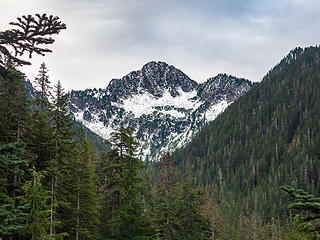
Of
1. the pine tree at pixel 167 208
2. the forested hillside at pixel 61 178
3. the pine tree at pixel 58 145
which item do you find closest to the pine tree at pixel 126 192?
the forested hillside at pixel 61 178

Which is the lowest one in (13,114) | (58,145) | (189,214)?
(189,214)

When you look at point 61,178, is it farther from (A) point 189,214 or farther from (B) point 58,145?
(A) point 189,214

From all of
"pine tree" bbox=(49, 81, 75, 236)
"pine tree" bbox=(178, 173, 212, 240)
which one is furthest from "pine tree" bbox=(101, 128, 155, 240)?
"pine tree" bbox=(178, 173, 212, 240)

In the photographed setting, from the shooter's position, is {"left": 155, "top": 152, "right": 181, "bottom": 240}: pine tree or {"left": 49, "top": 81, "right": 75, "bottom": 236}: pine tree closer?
{"left": 49, "top": 81, "right": 75, "bottom": 236}: pine tree

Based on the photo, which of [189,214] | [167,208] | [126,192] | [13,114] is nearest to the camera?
[13,114]

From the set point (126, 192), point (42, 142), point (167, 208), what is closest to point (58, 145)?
point (42, 142)

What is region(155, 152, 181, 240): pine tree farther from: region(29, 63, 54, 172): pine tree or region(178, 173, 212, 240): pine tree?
region(29, 63, 54, 172): pine tree

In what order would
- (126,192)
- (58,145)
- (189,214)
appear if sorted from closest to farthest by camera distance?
(58,145)
(126,192)
(189,214)

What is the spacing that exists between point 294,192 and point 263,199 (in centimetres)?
16185

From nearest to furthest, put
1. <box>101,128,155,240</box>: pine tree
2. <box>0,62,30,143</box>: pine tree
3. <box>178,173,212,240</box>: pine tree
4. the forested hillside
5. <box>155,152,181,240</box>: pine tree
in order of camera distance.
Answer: the forested hillside
<box>0,62,30,143</box>: pine tree
<box>101,128,155,240</box>: pine tree
<box>155,152,181,240</box>: pine tree
<box>178,173,212,240</box>: pine tree

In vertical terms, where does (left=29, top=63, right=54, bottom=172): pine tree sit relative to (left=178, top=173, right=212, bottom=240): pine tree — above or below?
above

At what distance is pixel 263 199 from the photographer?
514ft

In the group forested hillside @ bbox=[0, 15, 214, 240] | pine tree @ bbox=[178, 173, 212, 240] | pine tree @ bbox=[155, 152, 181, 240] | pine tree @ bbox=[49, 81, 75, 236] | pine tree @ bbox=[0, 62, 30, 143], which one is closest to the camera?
forested hillside @ bbox=[0, 15, 214, 240]

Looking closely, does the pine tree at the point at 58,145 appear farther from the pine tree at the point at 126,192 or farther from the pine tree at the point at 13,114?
the pine tree at the point at 126,192
